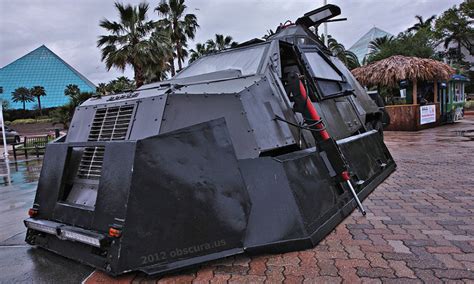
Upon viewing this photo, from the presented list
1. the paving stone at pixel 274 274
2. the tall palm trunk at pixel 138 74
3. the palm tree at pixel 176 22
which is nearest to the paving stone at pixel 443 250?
the paving stone at pixel 274 274

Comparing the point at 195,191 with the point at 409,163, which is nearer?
the point at 195,191

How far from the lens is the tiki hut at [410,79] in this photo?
670 inches

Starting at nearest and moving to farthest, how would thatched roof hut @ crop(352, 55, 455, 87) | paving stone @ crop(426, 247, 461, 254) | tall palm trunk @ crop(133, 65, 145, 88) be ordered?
paving stone @ crop(426, 247, 461, 254) < thatched roof hut @ crop(352, 55, 455, 87) < tall palm trunk @ crop(133, 65, 145, 88)

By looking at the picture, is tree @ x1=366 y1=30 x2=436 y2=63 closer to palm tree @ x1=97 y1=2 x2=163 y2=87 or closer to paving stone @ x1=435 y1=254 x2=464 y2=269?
palm tree @ x1=97 y1=2 x2=163 y2=87

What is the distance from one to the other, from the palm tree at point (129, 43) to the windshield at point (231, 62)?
570 inches

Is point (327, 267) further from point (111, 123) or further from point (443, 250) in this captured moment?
point (111, 123)

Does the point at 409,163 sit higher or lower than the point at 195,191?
lower

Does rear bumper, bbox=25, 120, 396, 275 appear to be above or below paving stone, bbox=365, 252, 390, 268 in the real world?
above

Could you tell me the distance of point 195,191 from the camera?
2.81 m

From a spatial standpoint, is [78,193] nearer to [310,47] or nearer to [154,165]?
[154,165]

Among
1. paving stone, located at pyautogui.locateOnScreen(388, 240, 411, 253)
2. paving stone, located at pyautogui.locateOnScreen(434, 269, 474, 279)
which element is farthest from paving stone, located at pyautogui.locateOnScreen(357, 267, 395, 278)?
paving stone, located at pyautogui.locateOnScreen(388, 240, 411, 253)

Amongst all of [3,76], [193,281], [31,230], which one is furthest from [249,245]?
[3,76]

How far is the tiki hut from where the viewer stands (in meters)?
17.0

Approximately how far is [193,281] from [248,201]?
72cm
